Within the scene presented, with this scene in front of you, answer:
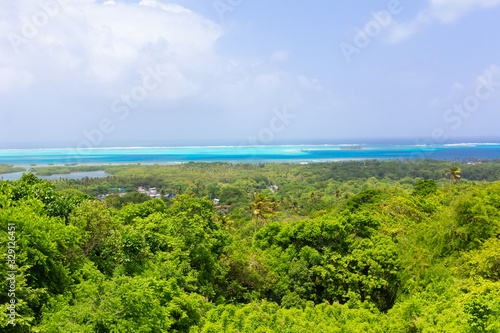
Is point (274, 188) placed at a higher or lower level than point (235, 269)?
lower

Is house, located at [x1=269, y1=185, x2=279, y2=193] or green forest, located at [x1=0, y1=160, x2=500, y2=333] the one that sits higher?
green forest, located at [x1=0, y1=160, x2=500, y2=333]

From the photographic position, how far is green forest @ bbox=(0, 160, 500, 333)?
5703 mm

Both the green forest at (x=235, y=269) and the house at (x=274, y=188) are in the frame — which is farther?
the house at (x=274, y=188)

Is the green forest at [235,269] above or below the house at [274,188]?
above

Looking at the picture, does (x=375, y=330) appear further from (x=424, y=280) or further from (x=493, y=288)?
(x=424, y=280)

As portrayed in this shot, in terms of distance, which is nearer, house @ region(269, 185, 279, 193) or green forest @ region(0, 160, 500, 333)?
green forest @ region(0, 160, 500, 333)

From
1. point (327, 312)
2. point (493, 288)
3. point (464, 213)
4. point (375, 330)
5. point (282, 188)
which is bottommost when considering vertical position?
point (282, 188)

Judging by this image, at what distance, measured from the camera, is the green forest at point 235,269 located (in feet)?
Answer: 18.7

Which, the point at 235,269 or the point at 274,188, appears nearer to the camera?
the point at 235,269

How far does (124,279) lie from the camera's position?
6.00 metres

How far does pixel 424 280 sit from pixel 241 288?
7.01 metres

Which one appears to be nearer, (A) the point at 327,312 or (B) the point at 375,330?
(B) the point at 375,330

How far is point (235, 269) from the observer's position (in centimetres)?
1277

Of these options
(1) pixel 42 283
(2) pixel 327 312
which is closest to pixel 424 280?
(2) pixel 327 312
